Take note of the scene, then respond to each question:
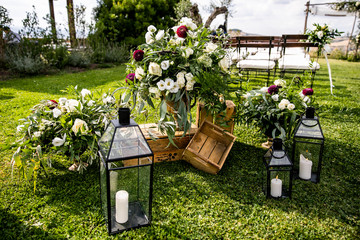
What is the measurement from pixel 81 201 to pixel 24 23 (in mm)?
7862

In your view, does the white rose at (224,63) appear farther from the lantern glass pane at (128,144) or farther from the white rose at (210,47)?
the lantern glass pane at (128,144)

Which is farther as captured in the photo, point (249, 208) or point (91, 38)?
point (91, 38)

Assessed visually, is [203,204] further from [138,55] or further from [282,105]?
[138,55]

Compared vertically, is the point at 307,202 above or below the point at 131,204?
below

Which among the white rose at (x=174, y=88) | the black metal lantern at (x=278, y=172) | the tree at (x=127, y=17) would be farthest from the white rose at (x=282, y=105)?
the tree at (x=127, y=17)

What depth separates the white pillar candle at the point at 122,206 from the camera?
1.73 m

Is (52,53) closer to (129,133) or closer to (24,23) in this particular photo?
(24,23)

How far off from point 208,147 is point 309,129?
3.18 feet

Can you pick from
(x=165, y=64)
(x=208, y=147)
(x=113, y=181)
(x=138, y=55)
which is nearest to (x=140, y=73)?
(x=138, y=55)

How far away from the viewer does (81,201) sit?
84.6 inches

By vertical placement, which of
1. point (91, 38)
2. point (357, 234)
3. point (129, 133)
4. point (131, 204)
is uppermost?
point (91, 38)

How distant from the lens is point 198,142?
9.03ft

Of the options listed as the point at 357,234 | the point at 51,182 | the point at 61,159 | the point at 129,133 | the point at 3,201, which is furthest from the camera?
the point at 61,159

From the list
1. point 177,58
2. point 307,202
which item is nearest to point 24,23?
point 177,58
